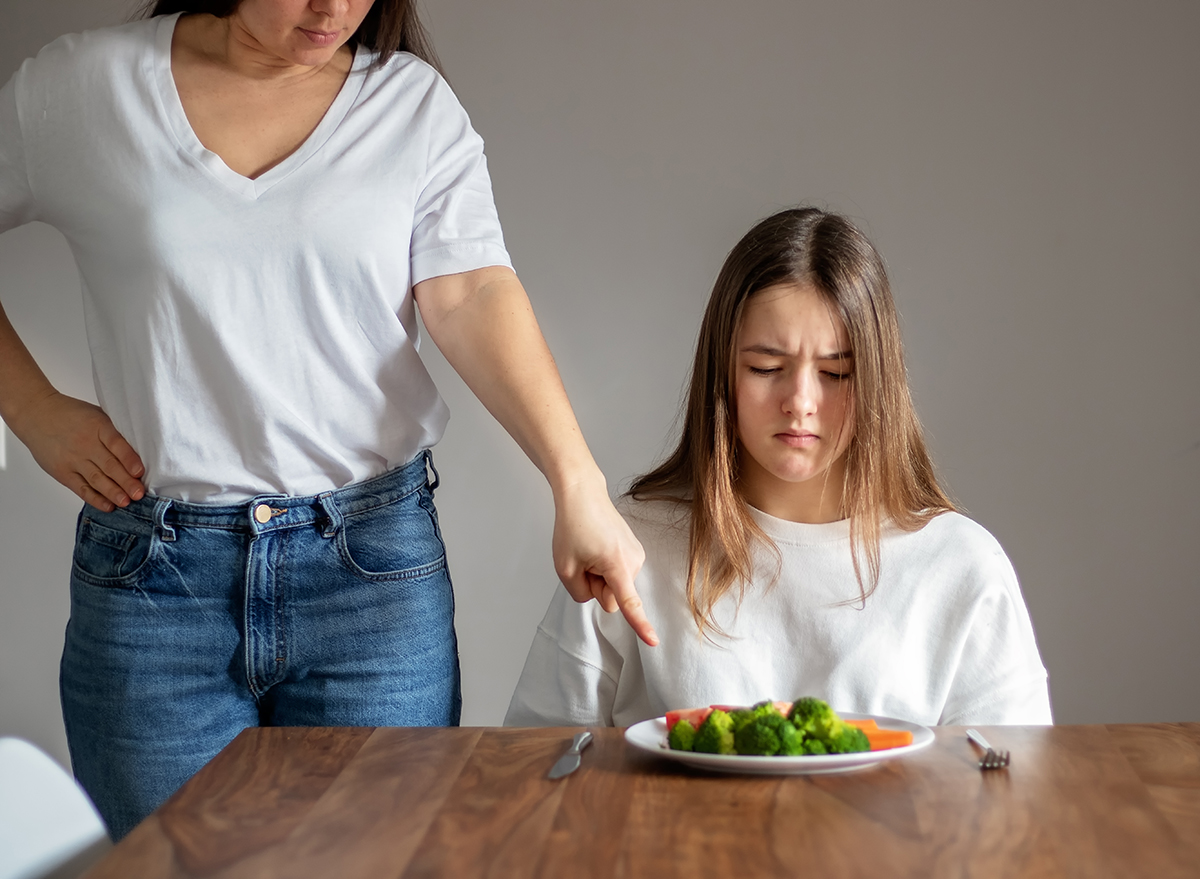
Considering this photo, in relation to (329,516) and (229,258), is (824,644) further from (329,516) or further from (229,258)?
(229,258)

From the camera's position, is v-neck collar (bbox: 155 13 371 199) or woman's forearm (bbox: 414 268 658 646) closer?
woman's forearm (bbox: 414 268 658 646)

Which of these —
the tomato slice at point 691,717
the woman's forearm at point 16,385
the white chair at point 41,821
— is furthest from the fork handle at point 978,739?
the woman's forearm at point 16,385

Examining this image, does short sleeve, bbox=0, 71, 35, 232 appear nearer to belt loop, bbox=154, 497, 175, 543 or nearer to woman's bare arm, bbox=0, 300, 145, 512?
woman's bare arm, bbox=0, 300, 145, 512

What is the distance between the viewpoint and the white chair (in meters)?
0.83

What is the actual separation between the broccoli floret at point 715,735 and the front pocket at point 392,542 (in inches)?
15.1

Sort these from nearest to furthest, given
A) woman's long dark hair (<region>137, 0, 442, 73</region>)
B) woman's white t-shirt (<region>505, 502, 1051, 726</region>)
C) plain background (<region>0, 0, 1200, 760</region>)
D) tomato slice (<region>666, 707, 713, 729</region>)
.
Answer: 1. tomato slice (<region>666, 707, 713, 729</region>)
2. woman's long dark hair (<region>137, 0, 442, 73</region>)
3. woman's white t-shirt (<region>505, 502, 1051, 726</region>)
4. plain background (<region>0, 0, 1200, 760</region>)

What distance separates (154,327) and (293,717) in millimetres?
401

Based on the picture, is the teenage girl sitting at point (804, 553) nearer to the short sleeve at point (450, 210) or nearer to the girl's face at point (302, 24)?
the short sleeve at point (450, 210)

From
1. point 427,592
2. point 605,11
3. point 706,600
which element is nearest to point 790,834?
point 427,592

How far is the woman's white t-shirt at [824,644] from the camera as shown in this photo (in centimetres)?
130

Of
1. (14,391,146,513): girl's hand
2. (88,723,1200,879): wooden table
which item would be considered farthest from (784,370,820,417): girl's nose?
(14,391,146,513): girl's hand

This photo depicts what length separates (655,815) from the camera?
2.52 feet

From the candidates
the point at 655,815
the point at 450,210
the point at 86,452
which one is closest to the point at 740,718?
the point at 655,815

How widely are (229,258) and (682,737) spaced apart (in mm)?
596
